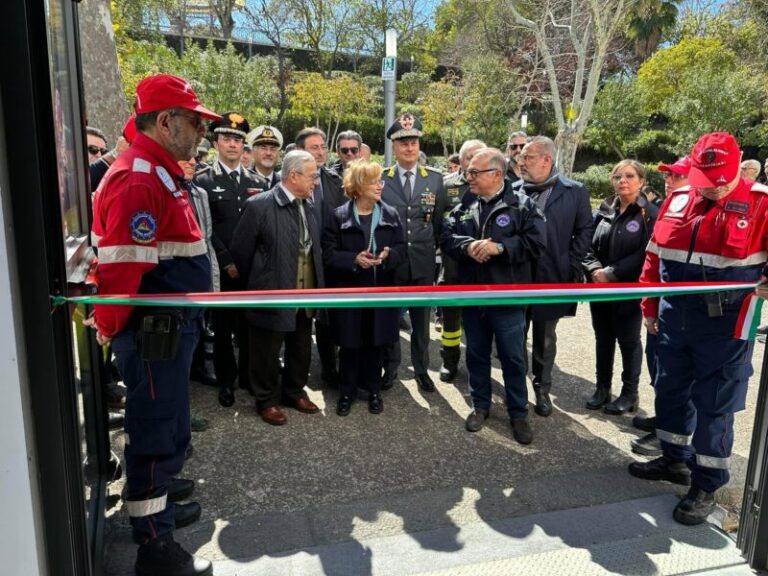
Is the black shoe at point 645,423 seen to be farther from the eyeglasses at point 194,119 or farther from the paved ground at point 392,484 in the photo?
the eyeglasses at point 194,119

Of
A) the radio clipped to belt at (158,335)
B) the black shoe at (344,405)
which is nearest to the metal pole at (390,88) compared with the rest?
the black shoe at (344,405)

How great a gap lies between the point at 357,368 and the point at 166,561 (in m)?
2.25

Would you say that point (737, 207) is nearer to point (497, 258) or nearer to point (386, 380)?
point (497, 258)

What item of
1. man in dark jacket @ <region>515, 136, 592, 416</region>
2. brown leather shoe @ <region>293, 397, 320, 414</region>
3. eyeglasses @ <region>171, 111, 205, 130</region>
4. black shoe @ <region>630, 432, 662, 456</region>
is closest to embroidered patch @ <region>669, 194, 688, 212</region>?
man in dark jacket @ <region>515, 136, 592, 416</region>

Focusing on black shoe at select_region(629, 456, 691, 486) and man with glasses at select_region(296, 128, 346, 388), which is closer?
black shoe at select_region(629, 456, 691, 486)

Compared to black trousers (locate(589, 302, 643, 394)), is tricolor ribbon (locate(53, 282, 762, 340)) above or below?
above

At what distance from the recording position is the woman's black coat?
4457 millimetres

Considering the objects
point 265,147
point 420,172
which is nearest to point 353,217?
point 420,172

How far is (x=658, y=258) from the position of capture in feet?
11.8

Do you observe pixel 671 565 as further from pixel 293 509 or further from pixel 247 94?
pixel 247 94

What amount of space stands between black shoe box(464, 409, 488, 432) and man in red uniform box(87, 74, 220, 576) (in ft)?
6.91

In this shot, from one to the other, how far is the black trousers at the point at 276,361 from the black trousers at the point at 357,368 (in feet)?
0.91

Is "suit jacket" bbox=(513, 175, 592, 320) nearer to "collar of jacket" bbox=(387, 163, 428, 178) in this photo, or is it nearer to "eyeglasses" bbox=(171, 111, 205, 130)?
"collar of jacket" bbox=(387, 163, 428, 178)

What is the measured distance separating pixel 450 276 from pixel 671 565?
3203mm
